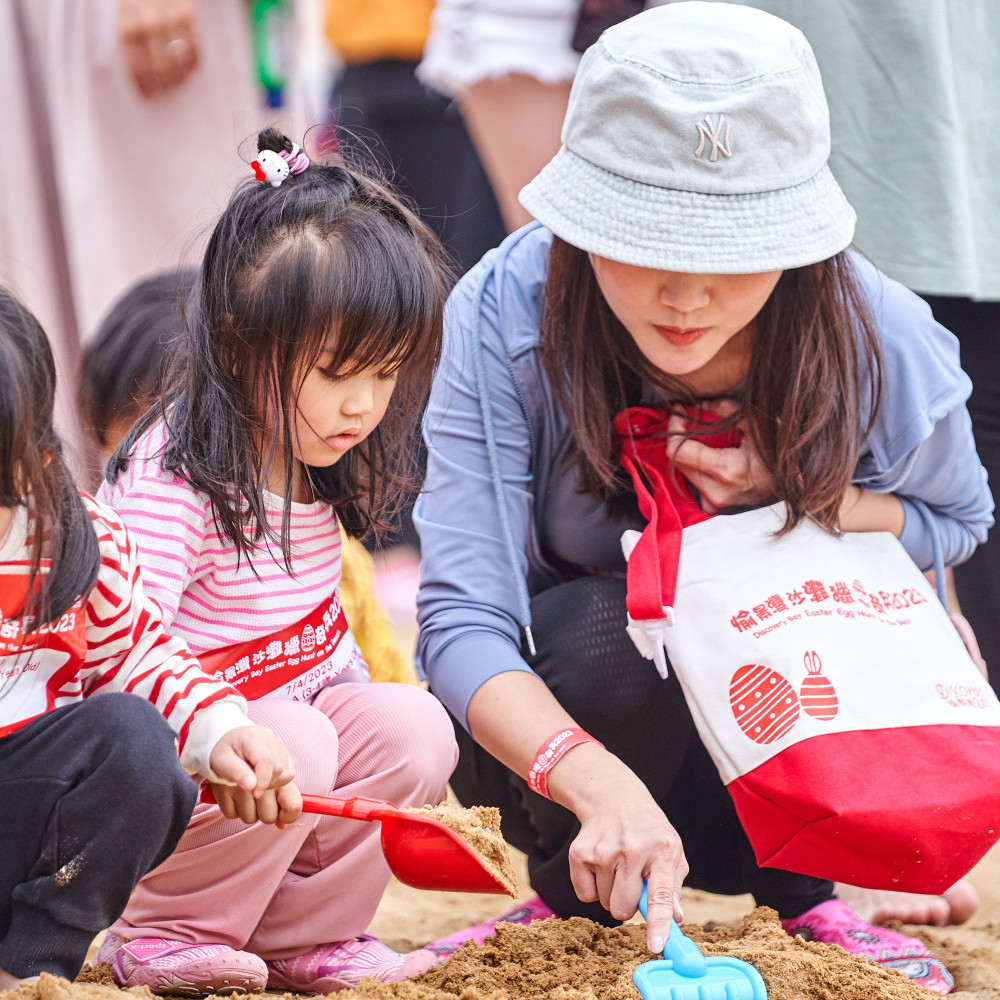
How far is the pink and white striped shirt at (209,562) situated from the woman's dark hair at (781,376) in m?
0.31

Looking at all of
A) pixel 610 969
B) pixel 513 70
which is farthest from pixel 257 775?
pixel 513 70

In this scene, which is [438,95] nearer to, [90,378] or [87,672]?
[90,378]

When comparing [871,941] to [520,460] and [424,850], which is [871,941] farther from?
[520,460]

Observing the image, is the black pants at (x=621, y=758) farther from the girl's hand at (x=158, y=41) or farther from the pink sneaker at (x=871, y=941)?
the girl's hand at (x=158, y=41)

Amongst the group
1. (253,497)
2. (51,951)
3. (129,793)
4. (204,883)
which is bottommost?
(204,883)

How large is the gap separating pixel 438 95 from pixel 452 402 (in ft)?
4.76

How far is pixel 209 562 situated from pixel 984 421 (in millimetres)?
1049

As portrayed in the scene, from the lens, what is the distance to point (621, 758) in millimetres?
1590

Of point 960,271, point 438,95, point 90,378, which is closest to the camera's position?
point 960,271

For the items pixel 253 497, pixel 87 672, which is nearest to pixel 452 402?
pixel 253 497

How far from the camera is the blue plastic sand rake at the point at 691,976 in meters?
1.18

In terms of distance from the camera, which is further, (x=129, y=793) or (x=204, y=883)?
Answer: (x=204, y=883)

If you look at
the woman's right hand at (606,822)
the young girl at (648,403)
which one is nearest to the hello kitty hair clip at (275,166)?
→ the young girl at (648,403)

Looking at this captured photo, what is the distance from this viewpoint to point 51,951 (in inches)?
46.3
